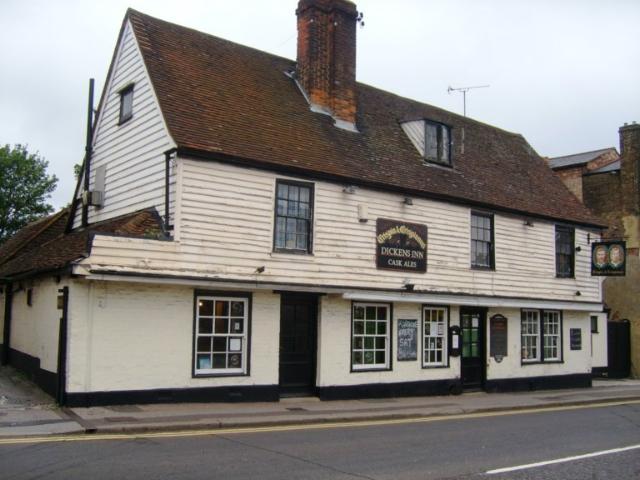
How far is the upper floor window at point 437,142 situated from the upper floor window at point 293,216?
18.1ft

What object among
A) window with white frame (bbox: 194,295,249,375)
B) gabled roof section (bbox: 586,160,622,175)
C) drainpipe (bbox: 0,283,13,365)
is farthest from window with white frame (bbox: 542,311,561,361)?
drainpipe (bbox: 0,283,13,365)

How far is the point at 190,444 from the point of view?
33.4 feet

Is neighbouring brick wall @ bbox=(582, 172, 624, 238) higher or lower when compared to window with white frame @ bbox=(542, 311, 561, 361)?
higher

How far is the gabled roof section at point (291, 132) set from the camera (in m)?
15.5

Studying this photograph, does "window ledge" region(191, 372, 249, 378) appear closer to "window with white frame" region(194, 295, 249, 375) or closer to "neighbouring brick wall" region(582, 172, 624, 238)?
"window with white frame" region(194, 295, 249, 375)

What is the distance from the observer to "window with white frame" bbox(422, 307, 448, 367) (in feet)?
61.3

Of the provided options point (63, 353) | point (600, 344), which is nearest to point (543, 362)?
point (600, 344)

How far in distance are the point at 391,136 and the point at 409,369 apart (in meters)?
6.77

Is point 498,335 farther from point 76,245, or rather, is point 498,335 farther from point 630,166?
point 630,166

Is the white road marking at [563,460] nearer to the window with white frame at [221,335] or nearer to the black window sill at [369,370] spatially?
the black window sill at [369,370]

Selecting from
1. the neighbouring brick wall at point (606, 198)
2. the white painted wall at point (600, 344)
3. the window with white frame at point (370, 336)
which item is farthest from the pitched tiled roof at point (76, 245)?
the neighbouring brick wall at point (606, 198)

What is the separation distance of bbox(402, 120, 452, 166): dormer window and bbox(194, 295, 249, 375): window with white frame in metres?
8.02

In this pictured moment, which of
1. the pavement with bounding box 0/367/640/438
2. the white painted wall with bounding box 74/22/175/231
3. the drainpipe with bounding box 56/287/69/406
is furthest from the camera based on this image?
Answer: the white painted wall with bounding box 74/22/175/231

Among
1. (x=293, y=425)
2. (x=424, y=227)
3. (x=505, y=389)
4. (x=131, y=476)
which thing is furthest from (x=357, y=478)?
(x=505, y=389)
